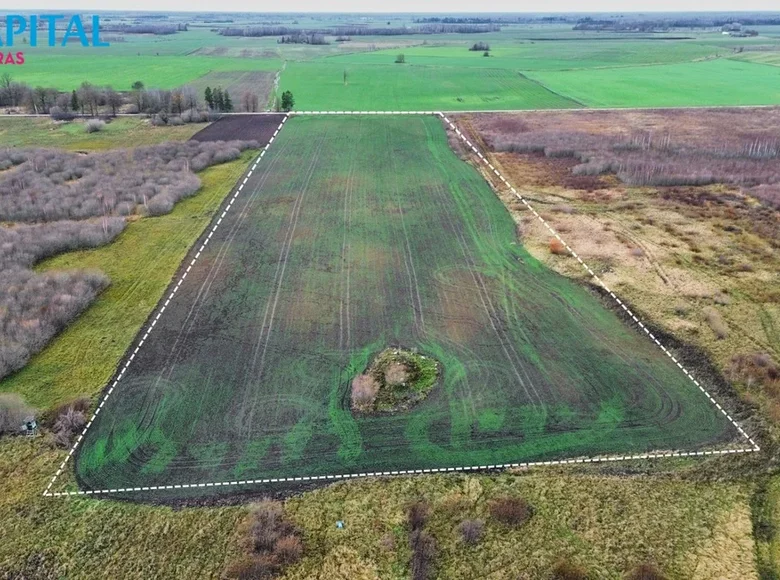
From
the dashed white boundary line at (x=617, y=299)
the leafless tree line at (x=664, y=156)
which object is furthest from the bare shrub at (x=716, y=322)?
the leafless tree line at (x=664, y=156)

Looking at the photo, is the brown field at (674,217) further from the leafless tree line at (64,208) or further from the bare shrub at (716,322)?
the leafless tree line at (64,208)

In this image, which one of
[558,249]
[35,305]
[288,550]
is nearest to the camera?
[288,550]

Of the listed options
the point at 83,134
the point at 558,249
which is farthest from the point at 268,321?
the point at 83,134

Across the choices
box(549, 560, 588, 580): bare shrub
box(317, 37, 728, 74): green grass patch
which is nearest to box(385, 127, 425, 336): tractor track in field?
box(549, 560, 588, 580): bare shrub

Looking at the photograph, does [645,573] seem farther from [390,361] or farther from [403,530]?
[390,361]

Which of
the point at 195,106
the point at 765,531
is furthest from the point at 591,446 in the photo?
the point at 195,106

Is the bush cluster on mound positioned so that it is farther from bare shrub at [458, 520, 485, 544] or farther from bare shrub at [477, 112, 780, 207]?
bare shrub at [458, 520, 485, 544]
